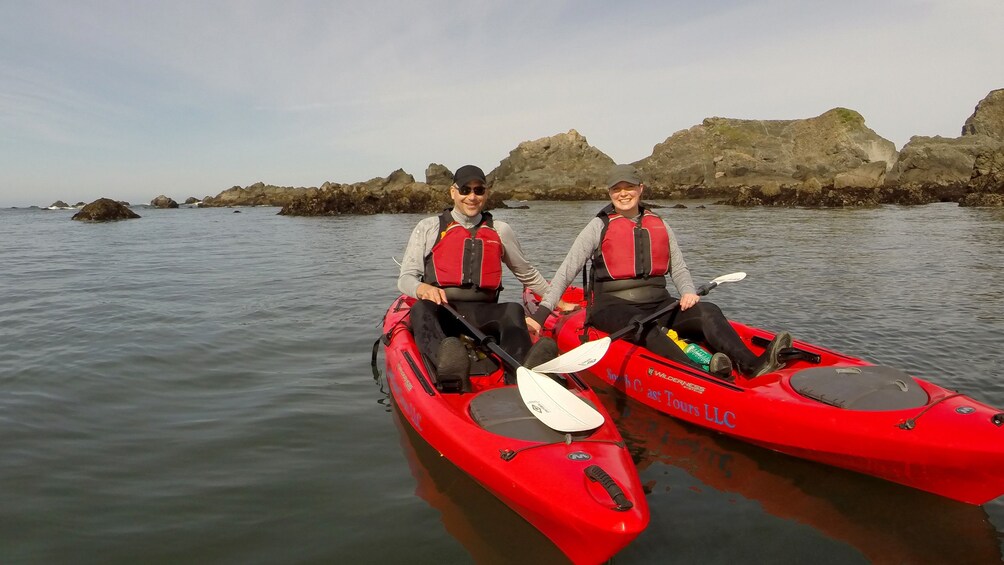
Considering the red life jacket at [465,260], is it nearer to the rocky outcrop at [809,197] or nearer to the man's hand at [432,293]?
the man's hand at [432,293]

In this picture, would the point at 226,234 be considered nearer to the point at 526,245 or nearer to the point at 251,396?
the point at 526,245

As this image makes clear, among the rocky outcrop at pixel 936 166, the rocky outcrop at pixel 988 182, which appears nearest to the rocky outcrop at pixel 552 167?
the rocky outcrop at pixel 936 166

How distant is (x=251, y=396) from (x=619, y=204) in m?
3.95

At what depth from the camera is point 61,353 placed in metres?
6.86

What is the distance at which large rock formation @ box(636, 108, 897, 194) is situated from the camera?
63.4 metres

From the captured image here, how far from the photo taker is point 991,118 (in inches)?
2611

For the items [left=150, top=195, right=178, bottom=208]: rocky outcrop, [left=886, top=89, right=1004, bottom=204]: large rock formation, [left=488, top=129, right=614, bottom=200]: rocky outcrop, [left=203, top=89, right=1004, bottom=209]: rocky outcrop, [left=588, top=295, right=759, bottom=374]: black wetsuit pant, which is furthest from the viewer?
[left=150, top=195, right=178, bottom=208]: rocky outcrop

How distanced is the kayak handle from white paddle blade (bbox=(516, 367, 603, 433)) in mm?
498

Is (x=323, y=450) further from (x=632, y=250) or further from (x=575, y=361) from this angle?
(x=632, y=250)

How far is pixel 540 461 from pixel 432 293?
2.17m

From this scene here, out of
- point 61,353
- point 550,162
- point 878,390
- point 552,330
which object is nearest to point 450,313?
point 552,330

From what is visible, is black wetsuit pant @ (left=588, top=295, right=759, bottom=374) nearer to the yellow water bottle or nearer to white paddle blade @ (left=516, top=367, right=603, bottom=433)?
the yellow water bottle

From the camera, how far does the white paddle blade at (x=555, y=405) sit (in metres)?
3.67

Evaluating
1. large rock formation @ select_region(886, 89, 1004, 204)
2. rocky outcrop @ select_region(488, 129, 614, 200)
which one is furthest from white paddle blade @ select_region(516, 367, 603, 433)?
rocky outcrop @ select_region(488, 129, 614, 200)
